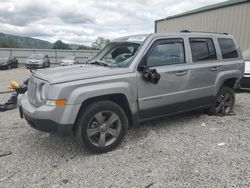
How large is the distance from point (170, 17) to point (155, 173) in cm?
1847

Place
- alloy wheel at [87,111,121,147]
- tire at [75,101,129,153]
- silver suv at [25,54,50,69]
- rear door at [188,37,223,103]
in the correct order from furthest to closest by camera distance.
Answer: silver suv at [25,54,50,69] → rear door at [188,37,223,103] → alloy wheel at [87,111,121,147] → tire at [75,101,129,153]

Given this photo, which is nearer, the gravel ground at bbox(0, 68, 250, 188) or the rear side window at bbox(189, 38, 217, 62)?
the gravel ground at bbox(0, 68, 250, 188)

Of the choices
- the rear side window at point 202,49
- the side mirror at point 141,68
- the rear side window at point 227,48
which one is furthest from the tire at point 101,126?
the rear side window at point 227,48

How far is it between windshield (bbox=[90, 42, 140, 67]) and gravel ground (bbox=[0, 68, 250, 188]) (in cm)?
135

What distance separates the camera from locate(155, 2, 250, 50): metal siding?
13188mm

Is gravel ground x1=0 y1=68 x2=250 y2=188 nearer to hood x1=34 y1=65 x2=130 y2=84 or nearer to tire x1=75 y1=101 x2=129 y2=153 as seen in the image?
tire x1=75 y1=101 x2=129 y2=153

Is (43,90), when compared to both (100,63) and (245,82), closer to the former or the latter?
(100,63)

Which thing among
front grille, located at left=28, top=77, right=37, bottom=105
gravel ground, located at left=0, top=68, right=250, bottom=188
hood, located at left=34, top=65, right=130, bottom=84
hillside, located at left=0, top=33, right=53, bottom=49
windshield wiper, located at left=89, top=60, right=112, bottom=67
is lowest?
gravel ground, located at left=0, top=68, right=250, bottom=188

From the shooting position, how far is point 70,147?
3.81 metres

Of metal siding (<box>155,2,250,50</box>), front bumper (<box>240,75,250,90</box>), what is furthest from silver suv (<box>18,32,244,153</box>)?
metal siding (<box>155,2,250,50</box>)

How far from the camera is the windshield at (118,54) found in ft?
12.9

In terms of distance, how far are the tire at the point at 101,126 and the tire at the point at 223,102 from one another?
98.3 inches

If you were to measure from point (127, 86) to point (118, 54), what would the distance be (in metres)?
0.95

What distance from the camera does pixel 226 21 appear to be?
14344mm
